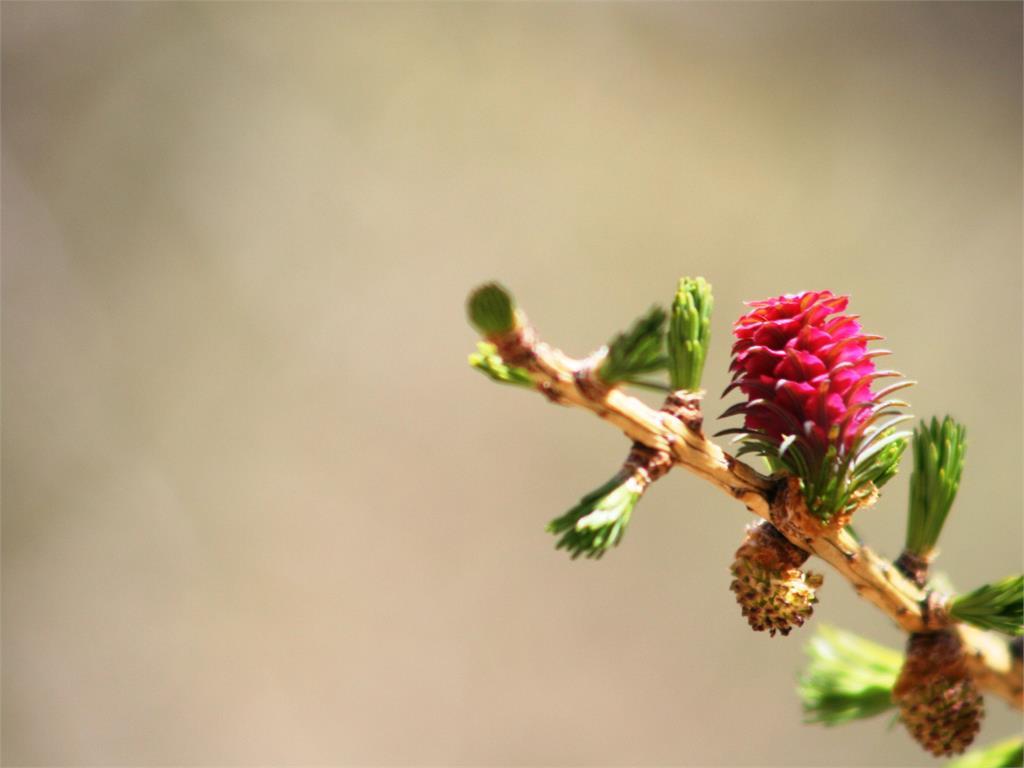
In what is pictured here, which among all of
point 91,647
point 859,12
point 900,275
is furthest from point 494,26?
point 91,647

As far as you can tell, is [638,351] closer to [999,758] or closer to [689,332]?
[689,332]

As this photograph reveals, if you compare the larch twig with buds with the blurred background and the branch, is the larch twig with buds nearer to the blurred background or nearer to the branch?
the branch

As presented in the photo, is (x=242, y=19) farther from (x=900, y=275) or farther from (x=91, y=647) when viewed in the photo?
(x=900, y=275)

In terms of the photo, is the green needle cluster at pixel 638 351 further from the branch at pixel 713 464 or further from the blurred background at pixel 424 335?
the blurred background at pixel 424 335

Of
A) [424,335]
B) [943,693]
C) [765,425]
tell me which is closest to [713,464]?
[765,425]

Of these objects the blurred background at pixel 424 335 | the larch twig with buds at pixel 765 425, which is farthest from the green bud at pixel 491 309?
the blurred background at pixel 424 335
